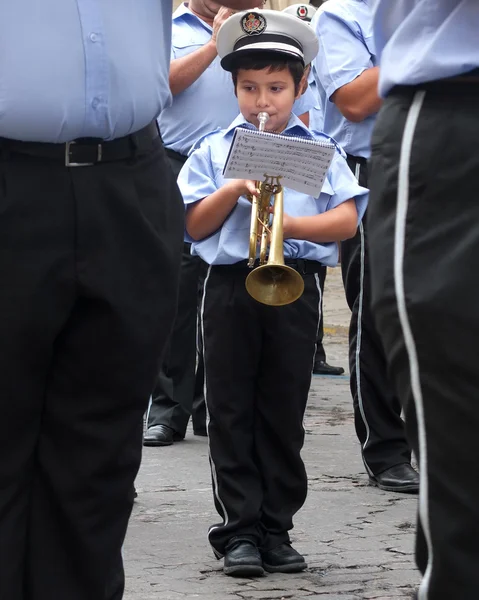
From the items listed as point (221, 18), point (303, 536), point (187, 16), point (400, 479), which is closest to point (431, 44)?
point (303, 536)

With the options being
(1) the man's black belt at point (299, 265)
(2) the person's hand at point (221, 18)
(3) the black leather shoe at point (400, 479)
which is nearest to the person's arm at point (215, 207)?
(1) the man's black belt at point (299, 265)

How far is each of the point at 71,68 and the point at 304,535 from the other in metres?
2.38

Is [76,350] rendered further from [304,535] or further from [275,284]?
[304,535]

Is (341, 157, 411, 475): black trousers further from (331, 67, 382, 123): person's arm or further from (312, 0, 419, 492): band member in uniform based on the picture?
(331, 67, 382, 123): person's arm

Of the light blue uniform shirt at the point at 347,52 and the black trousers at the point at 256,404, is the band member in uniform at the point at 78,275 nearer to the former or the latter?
the black trousers at the point at 256,404

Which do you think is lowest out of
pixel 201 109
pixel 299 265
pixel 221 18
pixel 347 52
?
pixel 299 265

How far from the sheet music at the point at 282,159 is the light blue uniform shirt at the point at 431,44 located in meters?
1.74

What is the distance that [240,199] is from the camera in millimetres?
4191

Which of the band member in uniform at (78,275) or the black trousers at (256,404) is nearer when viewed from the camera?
the band member in uniform at (78,275)

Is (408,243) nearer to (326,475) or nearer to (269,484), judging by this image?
(269,484)

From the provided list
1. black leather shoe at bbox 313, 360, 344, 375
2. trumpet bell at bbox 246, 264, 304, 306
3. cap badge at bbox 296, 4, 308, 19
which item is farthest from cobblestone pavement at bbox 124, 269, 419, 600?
cap badge at bbox 296, 4, 308, 19

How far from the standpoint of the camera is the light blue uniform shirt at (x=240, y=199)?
414cm

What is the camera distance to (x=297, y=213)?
4.21 metres

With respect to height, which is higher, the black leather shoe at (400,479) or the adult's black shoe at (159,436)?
the adult's black shoe at (159,436)
